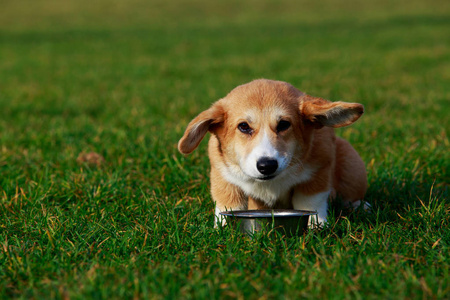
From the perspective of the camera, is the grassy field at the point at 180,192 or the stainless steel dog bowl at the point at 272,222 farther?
the stainless steel dog bowl at the point at 272,222

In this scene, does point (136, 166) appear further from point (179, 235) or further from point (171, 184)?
point (179, 235)

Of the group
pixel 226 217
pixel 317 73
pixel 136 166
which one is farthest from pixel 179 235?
pixel 317 73

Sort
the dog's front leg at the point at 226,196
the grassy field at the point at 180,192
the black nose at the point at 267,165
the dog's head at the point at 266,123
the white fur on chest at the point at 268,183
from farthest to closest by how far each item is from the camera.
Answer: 1. the dog's front leg at the point at 226,196
2. the white fur on chest at the point at 268,183
3. the dog's head at the point at 266,123
4. the black nose at the point at 267,165
5. the grassy field at the point at 180,192

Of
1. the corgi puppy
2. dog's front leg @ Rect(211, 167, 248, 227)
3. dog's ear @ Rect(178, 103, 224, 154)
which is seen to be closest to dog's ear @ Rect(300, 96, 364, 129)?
the corgi puppy

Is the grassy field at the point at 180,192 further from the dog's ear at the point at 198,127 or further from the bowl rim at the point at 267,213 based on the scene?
the dog's ear at the point at 198,127

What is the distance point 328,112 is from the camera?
3.38m

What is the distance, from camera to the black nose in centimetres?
311

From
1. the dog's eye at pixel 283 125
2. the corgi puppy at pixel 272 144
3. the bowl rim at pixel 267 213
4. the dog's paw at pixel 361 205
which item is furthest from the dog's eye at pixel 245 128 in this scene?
the dog's paw at pixel 361 205

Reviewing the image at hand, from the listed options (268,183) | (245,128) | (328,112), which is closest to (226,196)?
(268,183)

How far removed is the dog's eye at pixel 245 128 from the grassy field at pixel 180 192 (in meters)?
0.66

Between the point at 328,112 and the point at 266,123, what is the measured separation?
1.36ft

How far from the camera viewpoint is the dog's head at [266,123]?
3.23 meters

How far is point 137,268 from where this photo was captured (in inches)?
111

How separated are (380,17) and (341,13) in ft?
13.8
